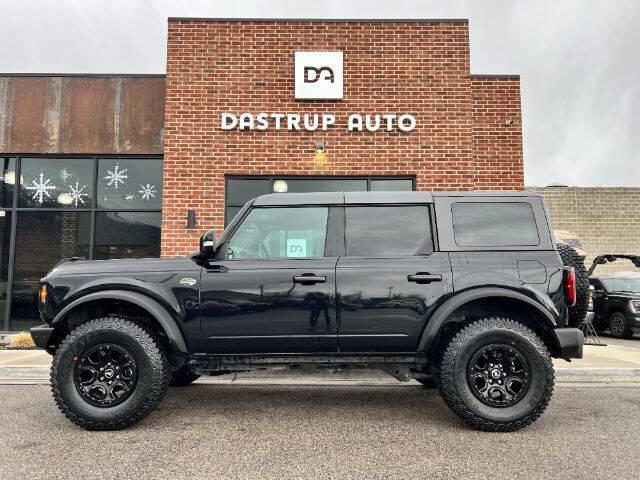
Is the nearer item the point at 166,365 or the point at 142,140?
the point at 166,365

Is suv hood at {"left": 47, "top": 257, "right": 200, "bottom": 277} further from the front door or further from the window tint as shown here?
the window tint

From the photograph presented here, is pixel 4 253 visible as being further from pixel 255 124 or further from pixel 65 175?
pixel 255 124

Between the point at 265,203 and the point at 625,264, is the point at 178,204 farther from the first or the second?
the point at 625,264

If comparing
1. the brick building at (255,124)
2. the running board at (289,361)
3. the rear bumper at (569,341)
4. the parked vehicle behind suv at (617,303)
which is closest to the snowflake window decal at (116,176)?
the brick building at (255,124)

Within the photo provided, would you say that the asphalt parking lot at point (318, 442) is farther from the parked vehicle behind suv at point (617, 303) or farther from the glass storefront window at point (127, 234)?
the parked vehicle behind suv at point (617, 303)

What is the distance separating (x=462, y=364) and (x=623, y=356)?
17.1 feet

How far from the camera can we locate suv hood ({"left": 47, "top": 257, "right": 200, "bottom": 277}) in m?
4.14

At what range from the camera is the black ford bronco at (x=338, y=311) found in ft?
12.7

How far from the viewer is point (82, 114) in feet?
30.6

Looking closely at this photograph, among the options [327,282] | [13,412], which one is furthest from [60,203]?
[327,282]

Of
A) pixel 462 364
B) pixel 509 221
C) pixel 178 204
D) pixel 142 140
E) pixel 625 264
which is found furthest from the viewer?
pixel 625 264

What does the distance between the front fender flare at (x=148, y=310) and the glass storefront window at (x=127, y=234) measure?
Answer: 5.31m

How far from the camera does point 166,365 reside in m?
4.05

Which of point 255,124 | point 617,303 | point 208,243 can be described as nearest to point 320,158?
point 255,124
